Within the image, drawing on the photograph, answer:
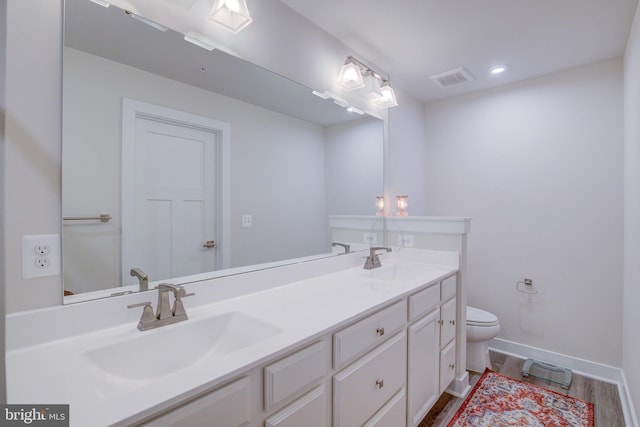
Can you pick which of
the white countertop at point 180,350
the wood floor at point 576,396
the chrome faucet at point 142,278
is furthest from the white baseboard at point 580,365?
the chrome faucet at point 142,278

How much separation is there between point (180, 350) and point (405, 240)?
1.79 meters

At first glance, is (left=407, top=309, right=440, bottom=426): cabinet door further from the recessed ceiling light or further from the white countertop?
the recessed ceiling light

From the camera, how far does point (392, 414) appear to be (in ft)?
4.75

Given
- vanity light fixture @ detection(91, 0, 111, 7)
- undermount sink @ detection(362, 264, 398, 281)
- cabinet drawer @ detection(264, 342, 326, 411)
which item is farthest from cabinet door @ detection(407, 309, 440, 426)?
vanity light fixture @ detection(91, 0, 111, 7)

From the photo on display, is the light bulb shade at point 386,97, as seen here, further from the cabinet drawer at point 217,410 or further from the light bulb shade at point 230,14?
the cabinet drawer at point 217,410

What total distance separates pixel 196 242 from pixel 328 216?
0.93 m

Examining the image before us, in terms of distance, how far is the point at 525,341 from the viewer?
2.67m

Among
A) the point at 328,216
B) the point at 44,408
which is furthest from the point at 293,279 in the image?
the point at 44,408

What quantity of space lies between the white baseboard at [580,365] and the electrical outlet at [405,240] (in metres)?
1.35

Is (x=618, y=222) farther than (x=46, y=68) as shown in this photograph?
Yes

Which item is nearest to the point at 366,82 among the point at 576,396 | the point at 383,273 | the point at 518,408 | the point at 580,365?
the point at 383,273

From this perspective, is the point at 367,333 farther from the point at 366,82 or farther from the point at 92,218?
the point at 366,82

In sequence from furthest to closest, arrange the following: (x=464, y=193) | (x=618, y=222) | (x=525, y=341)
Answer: (x=464, y=193), (x=525, y=341), (x=618, y=222)

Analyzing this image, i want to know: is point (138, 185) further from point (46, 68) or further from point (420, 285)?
point (420, 285)
